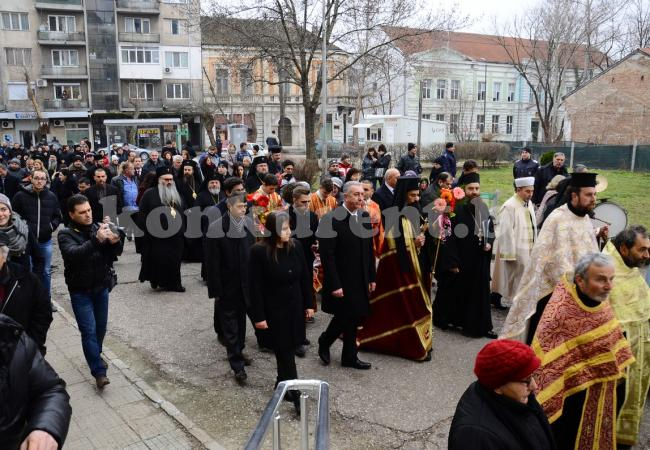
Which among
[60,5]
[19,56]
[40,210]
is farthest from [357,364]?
[60,5]

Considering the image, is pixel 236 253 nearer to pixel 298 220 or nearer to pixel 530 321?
pixel 298 220

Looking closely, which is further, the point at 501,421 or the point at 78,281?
the point at 78,281

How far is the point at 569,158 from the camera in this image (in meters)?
30.4

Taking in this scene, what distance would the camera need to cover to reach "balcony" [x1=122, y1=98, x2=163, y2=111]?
5184cm

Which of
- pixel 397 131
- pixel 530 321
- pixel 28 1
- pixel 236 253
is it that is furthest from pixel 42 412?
pixel 28 1

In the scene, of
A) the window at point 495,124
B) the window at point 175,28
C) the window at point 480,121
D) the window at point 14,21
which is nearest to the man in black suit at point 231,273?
the window at point 175,28

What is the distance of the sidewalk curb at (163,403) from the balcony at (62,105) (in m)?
49.3

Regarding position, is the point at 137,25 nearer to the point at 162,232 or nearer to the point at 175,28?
the point at 175,28

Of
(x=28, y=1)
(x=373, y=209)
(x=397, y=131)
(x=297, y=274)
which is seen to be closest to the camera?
(x=297, y=274)

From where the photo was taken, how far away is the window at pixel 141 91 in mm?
52219

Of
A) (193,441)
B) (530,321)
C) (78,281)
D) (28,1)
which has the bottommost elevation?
(193,441)

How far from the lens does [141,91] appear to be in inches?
2068

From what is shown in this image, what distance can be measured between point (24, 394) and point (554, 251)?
14.4 ft

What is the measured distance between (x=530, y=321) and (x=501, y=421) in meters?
2.99
